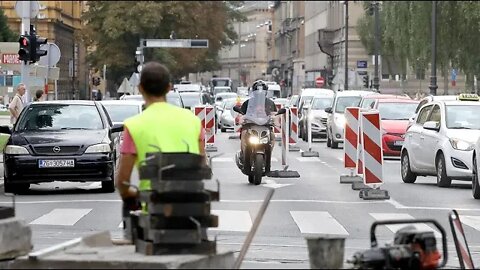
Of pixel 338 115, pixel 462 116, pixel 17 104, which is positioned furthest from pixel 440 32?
pixel 462 116

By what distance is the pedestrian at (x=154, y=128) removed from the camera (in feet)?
29.3

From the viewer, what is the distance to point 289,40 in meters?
167

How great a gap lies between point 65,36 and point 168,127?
4087 inches

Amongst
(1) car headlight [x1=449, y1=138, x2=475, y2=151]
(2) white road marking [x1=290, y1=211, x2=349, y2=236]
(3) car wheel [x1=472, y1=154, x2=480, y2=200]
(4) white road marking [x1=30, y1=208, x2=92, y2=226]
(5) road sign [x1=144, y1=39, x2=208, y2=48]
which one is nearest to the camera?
(2) white road marking [x1=290, y1=211, x2=349, y2=236]

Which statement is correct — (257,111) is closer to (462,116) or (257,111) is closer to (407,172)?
(407,172)

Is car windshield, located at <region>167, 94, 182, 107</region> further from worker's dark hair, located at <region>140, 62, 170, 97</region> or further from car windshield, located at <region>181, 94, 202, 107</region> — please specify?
worker's dark hair, located at <region>140, 62, 170, 97</region>

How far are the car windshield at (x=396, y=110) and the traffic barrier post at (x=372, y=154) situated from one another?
1450 centimetres

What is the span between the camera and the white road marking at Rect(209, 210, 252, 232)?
55.6 ft

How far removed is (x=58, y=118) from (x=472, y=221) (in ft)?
25.7

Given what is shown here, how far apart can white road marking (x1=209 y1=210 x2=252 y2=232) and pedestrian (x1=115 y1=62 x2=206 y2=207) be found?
23.0 feet

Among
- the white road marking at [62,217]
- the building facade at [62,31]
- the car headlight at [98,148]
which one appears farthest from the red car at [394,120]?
the building facade at [62,31]

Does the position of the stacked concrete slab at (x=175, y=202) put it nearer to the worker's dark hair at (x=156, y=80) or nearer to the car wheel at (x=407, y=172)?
the worker's dark hair at (x=156, y=80)

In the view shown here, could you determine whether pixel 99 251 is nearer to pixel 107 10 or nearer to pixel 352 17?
pixel 107 10

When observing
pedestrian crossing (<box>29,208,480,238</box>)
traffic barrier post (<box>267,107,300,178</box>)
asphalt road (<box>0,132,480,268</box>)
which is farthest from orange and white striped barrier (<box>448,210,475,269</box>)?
traffic barrier post (<box>267,107,300,178</box>)
